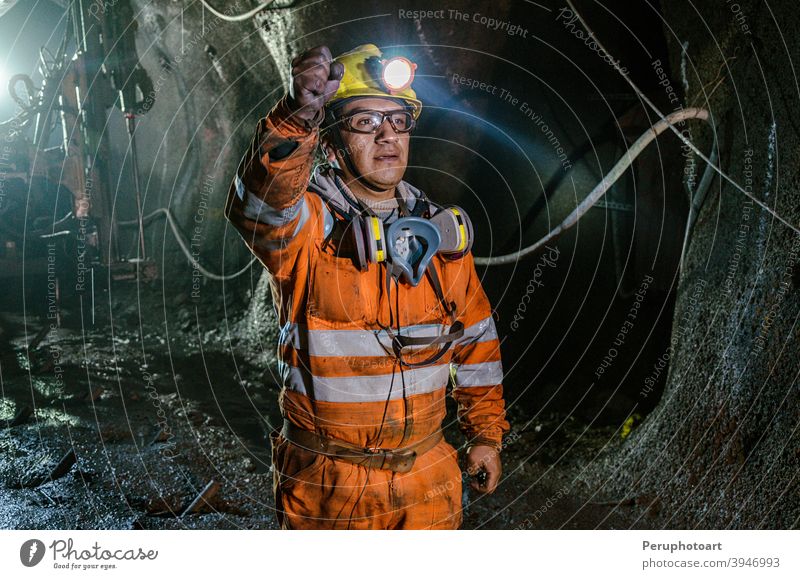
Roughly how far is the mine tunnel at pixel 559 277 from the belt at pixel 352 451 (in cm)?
22

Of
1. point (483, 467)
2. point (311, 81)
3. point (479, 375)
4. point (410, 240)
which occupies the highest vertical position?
point (311, 81)

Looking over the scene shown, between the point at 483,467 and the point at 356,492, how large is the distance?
0.43 metres

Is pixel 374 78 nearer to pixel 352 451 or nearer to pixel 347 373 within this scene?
pixel 347 373

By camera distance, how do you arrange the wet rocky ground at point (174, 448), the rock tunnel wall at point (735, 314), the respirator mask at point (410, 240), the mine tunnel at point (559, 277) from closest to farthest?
the respirator mask at point (410, 240), the rock tunnel wall at point (735, 314), the mine tunnel at point (559, 277), the wet rocky ground at point (174, 448)

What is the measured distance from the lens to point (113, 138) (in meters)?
6.30

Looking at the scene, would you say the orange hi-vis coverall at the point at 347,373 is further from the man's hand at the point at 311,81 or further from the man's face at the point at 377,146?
the man's hand at the point at 311,81

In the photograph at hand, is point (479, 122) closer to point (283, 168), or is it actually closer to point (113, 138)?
point (283, 168)

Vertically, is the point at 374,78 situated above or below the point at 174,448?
above

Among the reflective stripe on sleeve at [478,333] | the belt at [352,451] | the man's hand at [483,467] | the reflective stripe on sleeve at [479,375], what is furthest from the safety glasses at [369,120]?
the man's hand at [483,467]

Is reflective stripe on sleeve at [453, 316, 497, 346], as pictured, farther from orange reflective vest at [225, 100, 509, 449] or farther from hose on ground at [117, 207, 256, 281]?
hose on ground at [117, 207, 256, 281]

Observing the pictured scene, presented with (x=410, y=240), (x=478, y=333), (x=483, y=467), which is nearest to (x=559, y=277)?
(x=478, y=333)

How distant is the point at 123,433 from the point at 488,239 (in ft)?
8.28

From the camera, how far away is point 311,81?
128 centimetres

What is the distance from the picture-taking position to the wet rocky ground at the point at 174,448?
2.81 m
